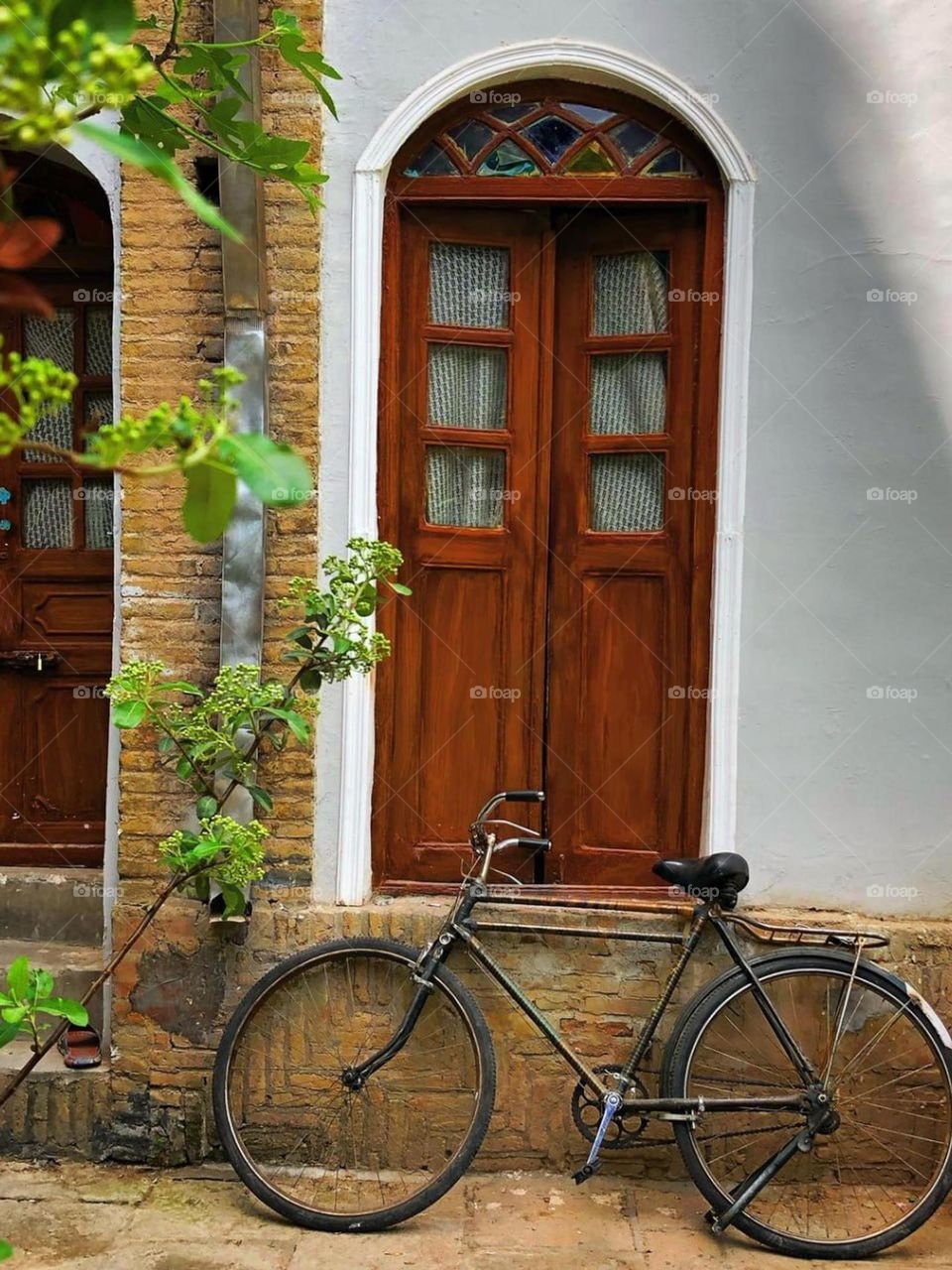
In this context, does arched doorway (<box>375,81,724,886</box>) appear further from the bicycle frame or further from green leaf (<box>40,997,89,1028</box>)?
green leaf (<box>40,997,89,1028</box>)

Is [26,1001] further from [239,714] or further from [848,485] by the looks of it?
[848,485]

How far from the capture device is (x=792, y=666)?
445cm

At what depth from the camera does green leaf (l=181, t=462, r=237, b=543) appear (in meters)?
1.38

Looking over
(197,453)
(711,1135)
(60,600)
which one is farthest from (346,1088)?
(197,453)

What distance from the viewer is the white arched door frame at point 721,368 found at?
436cm

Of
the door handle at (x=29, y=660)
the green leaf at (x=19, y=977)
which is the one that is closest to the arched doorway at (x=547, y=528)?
the door handle at (x=29, y=660)

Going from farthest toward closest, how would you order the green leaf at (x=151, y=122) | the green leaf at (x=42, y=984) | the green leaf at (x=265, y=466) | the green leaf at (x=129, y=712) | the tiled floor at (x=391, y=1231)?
1. the tiled floor at (x=391, y=1231)
2. the green leaf at (x=129, y=712)
3. the green leaf at (x=42, y=984)
4. the green leaf at (x=151, y=122)
5. the green leaf at (x=265, y=466)

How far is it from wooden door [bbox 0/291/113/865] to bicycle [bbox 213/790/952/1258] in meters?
1.45

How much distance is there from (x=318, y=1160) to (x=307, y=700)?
161 cm

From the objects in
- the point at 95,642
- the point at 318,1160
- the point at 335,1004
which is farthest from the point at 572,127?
the point at 318,1160

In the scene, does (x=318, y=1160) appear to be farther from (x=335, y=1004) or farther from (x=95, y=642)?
(x=95, y=642)

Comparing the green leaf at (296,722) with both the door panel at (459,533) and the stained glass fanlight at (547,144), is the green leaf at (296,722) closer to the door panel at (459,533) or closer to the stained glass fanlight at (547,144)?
the door panel at (459,533)

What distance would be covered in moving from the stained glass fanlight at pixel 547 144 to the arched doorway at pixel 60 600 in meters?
1.64

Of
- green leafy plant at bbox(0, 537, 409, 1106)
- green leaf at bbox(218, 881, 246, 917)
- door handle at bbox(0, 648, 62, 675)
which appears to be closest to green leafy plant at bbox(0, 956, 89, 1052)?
green leafy plant at bbox(0, 537, 409, 1106)
